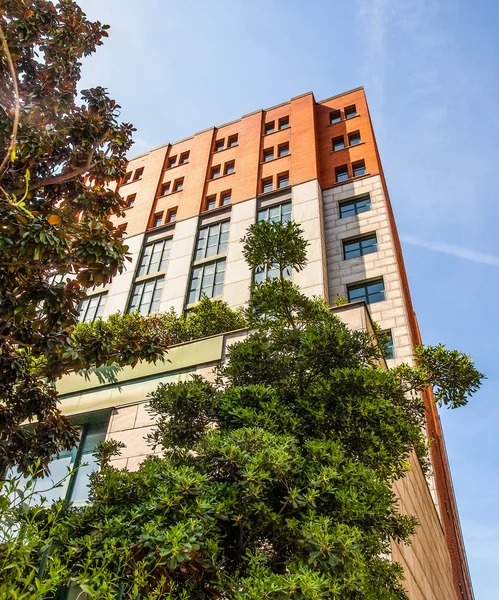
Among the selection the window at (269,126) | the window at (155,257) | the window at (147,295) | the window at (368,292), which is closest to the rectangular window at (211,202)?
the window at (155,257)

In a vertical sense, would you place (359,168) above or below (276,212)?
above

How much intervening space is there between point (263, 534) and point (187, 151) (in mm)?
32424

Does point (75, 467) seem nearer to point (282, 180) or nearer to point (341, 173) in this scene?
point (282, 180)

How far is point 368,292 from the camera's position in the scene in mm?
21469

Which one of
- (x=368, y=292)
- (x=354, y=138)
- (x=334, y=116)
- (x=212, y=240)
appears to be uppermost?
(x=334, y=116)

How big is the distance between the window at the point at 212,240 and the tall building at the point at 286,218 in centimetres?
8

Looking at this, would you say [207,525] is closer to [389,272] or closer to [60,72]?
[60,72]

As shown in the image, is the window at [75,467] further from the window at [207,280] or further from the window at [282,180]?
the window at [282,180]

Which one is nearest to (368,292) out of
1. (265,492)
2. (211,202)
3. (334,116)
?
(211,202)

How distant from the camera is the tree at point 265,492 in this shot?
393 centimetres

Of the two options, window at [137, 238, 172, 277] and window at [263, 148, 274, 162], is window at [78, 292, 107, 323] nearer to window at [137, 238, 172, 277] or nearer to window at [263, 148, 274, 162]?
window at [137, 238, 172, 277]

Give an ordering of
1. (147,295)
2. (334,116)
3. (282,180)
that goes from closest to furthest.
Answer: (147,295) < (282,180) < (334,116)

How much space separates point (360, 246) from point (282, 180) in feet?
23.5

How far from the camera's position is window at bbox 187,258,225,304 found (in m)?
23.5
